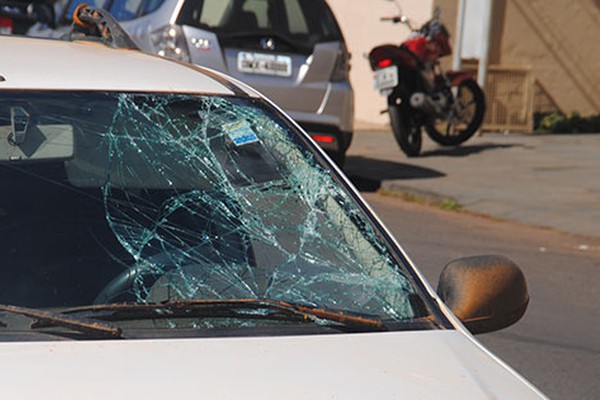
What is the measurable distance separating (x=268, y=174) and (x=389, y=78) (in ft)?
32.6

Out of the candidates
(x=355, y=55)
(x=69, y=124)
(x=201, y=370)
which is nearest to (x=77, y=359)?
(x=201, y=370)

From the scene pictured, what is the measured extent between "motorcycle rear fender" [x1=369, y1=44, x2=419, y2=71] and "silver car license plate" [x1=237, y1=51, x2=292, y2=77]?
2.52m

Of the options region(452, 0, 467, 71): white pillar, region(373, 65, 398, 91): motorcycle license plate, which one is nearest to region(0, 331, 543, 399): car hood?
region(373, 65, 398, 91): motorcycle license plate

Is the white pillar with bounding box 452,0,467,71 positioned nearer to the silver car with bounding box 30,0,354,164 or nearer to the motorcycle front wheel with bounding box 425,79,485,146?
the motorcycle front wheel with bounding box 425,79,485,146

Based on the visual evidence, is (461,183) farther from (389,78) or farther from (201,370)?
(201,370)

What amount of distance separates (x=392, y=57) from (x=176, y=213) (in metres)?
10.3

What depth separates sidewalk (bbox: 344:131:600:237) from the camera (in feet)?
37.1

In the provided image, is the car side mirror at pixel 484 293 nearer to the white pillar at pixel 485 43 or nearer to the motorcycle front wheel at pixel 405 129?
the motorcycle front wheel at pixel 405 129

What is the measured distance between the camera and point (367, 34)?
18562 millimetres

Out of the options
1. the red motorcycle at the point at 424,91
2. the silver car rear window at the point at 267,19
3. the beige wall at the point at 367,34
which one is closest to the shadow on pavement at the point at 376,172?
the red motorcycle at the point at 424,91

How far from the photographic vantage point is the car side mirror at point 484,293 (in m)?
3.46

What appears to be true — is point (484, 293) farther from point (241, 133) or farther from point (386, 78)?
point (386, 78)

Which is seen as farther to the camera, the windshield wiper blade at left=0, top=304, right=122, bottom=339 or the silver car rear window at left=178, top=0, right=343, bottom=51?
the silver car rear window at left=178, top=0, right=343, bottom=51

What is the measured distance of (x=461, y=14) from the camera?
16.6m
